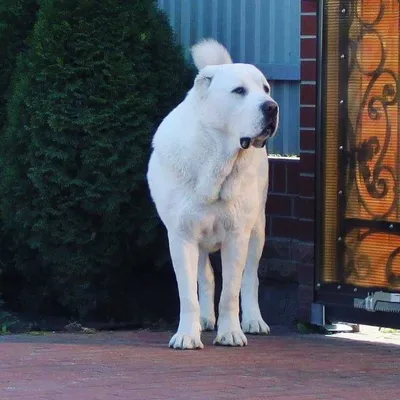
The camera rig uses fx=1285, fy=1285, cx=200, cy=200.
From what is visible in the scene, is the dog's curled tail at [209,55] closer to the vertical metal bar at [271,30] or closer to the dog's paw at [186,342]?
the vertical metal bar at [271,30]

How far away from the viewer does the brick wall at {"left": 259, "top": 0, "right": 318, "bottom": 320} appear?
8344 millimetres

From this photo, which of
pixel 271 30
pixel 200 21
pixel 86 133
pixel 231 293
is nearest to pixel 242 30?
pixel 271 30

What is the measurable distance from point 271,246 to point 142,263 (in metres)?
1.03

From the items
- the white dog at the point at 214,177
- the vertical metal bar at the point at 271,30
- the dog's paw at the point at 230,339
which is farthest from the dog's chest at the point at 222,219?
the vertical metal bar at the point at 271,30

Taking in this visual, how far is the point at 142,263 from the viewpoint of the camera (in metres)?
9.30

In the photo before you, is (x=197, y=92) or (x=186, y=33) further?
(x=186, y=33)

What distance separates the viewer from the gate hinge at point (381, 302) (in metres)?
7.28

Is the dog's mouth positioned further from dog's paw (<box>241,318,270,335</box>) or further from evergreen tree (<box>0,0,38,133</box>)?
evergreen tree (<box>0,0,38,133</box>)

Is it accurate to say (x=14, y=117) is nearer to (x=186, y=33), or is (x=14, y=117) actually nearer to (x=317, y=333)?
(x=186, y=33)

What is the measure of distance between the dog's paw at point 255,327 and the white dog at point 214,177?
593 mm

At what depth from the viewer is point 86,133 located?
28.2 feet

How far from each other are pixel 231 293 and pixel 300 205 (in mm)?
1383

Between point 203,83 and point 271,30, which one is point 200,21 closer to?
point 271,30

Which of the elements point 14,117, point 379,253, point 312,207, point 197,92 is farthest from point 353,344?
point 14,117
